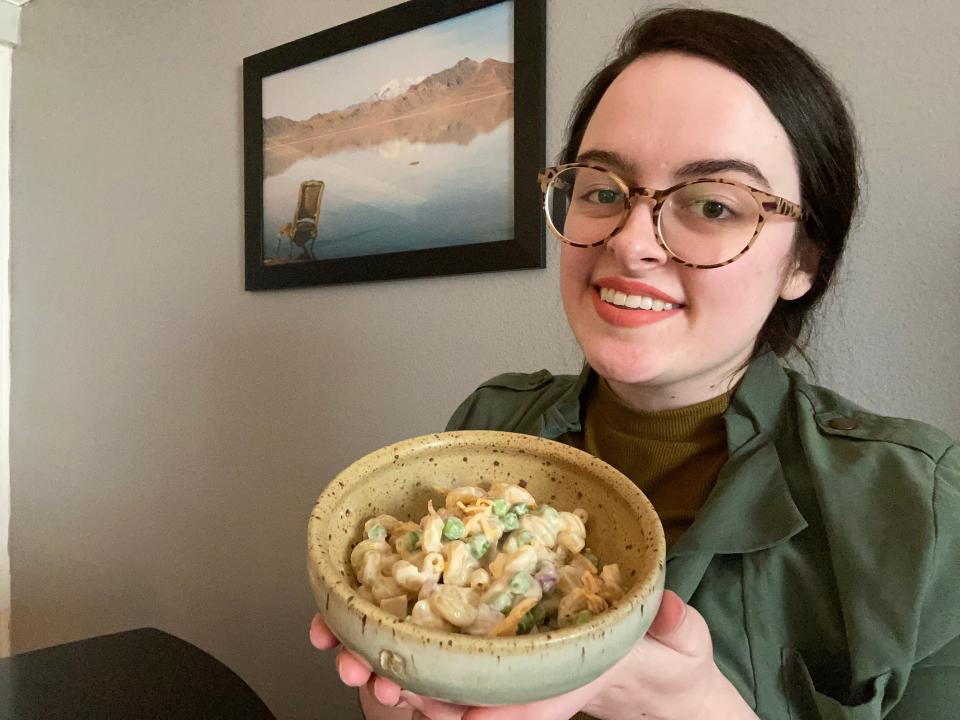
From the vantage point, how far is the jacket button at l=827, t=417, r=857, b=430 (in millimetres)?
671

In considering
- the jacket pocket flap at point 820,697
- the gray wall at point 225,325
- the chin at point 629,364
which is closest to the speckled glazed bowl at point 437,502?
the chin at point 629,364

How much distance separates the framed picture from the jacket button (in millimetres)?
594

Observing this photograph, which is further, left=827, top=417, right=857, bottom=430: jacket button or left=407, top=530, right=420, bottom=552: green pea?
left=827, top=417, right=857, bottom=430: jacket button

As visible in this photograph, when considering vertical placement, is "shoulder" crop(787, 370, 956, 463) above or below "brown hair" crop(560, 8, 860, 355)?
below

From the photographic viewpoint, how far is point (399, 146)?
1328mm

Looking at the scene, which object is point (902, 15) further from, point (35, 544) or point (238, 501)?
point (35, 544)

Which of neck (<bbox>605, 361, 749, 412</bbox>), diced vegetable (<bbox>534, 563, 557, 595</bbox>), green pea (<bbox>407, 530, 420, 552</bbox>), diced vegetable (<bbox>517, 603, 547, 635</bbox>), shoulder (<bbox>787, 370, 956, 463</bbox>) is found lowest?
diced vegetable (<bbox>517, 603, 547, 635</bbox>)

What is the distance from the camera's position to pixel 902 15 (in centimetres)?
86

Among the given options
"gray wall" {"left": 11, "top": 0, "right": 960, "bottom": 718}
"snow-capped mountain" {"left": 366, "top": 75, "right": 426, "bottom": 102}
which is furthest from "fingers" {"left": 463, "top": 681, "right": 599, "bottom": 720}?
"snow-capped mountain" {"left": 366, "top": 75, "right": 426, "bottom": 102}

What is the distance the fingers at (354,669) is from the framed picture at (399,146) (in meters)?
0.84

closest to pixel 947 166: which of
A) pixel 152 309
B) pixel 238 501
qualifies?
pixel 238 501

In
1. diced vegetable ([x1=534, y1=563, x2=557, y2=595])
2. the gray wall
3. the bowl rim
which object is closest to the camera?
the bowl rim

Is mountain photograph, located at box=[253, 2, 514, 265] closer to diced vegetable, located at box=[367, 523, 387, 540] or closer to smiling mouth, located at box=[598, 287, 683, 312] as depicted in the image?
smiling mouth, located at box=[598, 287, 683, 312]

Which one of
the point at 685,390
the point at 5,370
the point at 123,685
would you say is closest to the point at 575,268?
the point at 685,390
